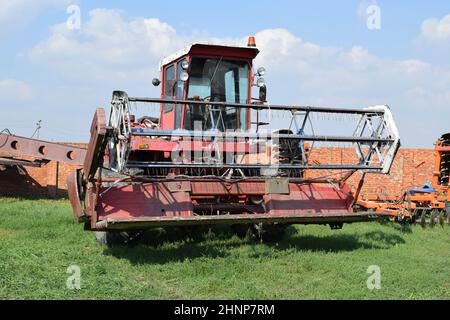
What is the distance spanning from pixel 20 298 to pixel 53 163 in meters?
13.1

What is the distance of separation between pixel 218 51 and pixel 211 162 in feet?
6.84

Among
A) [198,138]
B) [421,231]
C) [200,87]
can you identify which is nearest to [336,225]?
[198,138]

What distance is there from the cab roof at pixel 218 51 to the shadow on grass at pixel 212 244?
2892 mm

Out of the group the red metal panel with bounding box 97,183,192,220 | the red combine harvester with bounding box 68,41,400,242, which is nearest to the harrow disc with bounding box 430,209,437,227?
the red combine harvester with bounding box 68,41,400,242

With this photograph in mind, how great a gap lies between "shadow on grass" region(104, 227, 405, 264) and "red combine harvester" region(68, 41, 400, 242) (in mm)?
373

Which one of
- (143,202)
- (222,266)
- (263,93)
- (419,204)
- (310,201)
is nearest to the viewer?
(222,266)

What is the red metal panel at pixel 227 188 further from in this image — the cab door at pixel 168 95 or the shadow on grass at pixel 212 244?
the cab door at pixel 168 95

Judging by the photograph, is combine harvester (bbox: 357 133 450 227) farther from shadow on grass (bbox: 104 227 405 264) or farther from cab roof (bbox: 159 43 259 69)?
cab roof (bbox: 159 43 259 69)

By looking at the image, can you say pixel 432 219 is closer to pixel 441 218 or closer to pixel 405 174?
pixel 441 218

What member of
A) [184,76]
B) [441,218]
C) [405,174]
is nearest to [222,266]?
[184,76]

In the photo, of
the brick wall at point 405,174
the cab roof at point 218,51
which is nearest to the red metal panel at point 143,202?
the cab roof at point 218,51

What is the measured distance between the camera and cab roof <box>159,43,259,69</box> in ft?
26.8

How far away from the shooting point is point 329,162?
18.8 meters

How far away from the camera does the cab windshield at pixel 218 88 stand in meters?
8.21
